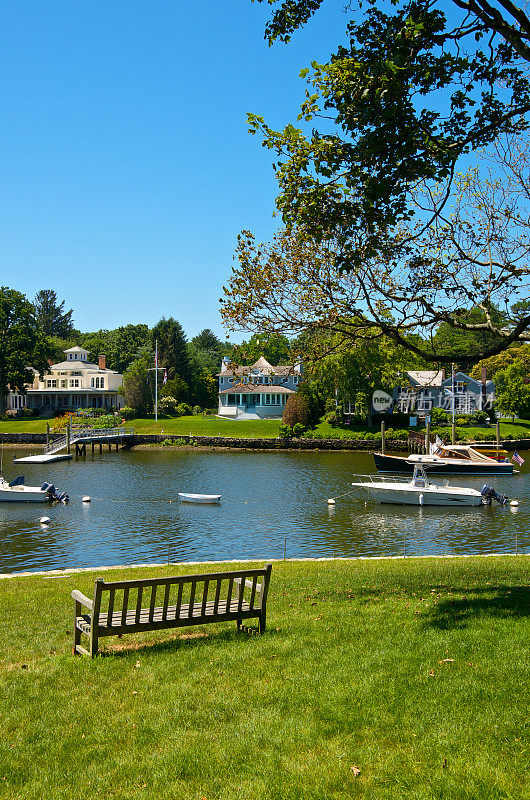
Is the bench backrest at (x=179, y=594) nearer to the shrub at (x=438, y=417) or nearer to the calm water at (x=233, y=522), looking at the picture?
the calm water at (x=233, y=522)

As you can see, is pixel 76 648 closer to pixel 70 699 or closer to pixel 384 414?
pixel 70 699

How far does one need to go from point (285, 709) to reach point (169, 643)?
2775mm

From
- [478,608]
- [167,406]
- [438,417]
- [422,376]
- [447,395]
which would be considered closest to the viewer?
[478,608]

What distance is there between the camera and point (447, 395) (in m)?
87.7

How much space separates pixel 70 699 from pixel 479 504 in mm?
33141

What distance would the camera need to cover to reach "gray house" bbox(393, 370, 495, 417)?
278 feet

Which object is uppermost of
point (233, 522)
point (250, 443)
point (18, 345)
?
point (18, 345)

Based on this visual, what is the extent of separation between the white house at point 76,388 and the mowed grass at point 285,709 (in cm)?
8949

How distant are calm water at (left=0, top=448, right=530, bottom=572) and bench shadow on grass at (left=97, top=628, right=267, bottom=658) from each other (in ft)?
44.1

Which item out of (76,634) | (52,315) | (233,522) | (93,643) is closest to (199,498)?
(233,522)

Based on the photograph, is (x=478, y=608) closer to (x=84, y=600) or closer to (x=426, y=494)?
(x=84, y=600)

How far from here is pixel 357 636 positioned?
885 centimetres

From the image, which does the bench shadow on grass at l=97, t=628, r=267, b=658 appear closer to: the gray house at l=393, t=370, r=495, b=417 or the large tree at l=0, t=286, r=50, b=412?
the gray house at l=393, t=370, r=495, b=417

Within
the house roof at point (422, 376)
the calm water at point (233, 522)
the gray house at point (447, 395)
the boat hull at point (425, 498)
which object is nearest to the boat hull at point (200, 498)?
the calm water at point (233, 522)
